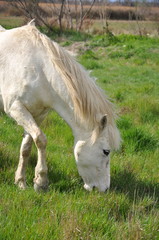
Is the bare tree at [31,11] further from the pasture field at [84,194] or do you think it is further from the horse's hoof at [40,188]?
the horse's hoof at [40,188]

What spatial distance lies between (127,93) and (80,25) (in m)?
16.0

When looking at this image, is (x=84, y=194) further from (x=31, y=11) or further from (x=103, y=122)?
(x=31, y=11)

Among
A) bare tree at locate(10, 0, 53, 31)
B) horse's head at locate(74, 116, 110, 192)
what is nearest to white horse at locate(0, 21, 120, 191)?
horse's head at locate(74, 116, 110, 192)

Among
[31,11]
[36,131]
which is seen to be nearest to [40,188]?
[36,131]

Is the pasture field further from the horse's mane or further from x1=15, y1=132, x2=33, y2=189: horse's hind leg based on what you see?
the horse's mane

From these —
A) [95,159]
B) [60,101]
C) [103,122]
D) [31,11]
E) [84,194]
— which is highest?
[60,101]

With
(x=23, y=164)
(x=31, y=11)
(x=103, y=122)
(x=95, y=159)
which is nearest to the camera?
(x=103, y=122)

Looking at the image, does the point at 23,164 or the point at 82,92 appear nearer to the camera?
the point at 82,92

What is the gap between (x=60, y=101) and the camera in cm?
362

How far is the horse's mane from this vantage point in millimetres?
3502

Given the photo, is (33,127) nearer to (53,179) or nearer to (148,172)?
(53,179)

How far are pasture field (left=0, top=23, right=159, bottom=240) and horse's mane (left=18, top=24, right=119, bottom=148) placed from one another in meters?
0.38

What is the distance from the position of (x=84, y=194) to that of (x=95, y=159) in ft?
1.18

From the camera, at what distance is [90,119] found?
11.6 ft
